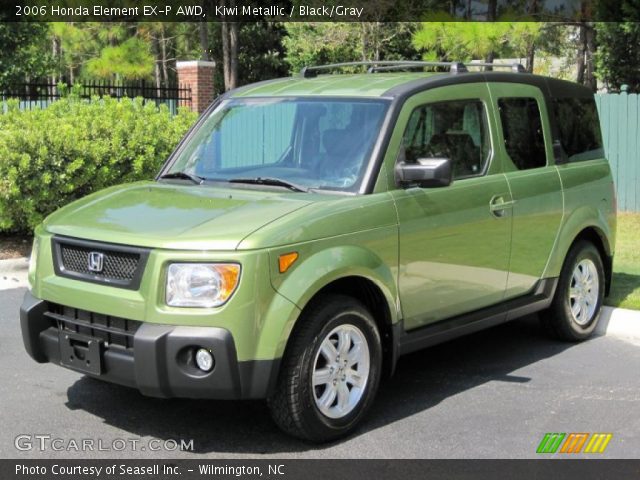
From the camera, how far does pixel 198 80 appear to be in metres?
21.3

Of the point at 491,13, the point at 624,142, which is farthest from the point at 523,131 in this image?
the point at 491,13

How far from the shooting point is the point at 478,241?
585cm

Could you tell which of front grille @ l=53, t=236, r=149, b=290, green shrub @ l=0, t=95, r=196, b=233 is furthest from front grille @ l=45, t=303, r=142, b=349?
green shrub @ l=0, t=95, r=196, b=233

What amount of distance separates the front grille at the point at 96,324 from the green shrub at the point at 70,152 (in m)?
5.75

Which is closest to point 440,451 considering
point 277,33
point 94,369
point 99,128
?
point 94,369

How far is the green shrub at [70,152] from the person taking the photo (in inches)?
413

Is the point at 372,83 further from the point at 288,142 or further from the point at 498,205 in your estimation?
the point at 498,205

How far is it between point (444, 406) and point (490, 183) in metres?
1.48

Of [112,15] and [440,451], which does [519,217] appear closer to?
[440,451]

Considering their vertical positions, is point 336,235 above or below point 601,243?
above

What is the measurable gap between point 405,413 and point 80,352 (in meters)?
1.92

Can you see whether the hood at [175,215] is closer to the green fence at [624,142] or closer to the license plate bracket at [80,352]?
Result: the license plate bracket at [80,352]

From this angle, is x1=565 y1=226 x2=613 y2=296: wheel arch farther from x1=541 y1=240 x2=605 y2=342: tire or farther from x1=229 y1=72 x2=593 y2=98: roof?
x1=229 y1=72 x2=593 y2=98: roof

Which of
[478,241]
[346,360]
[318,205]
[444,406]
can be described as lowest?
[444,406]
